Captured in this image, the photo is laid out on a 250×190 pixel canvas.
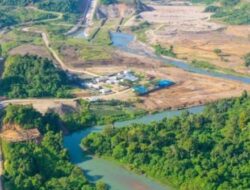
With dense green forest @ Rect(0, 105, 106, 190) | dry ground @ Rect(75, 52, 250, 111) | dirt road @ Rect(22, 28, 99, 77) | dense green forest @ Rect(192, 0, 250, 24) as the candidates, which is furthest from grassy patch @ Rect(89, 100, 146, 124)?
dense green forest @ Rect(192, 0, 250, 24)

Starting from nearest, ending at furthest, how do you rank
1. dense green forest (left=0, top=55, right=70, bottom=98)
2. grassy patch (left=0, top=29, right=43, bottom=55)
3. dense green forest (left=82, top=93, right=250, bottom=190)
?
1. dense green forest (left=82, top=93, right=250, bottom=190)
2. dense green forest (left=0, top=55, right=70, bottom=98)
3. grassy patch (left=0, top=29, right=43, bottom=55)

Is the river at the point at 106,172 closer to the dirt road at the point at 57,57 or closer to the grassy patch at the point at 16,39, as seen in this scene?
the dirt road at the point at 57,57

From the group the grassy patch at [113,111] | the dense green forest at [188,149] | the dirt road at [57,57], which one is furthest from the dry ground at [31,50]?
the dense green forest at [188,149]

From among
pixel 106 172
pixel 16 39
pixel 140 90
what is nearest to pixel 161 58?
pixel 140 90

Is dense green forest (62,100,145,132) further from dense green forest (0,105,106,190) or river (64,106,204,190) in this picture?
dense green forest (0,105,106,190)

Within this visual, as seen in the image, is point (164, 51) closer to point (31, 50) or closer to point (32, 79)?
point (31, 50)
